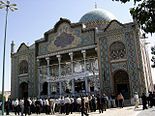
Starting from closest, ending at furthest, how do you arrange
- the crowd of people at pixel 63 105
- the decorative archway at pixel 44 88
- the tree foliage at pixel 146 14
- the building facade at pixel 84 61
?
1. the tree foliage at pixel 146 14
2. the crowd of people at pixel 63 105
3. the building facade at pixel 84 61
4. the decorative archway at pixel 44 88

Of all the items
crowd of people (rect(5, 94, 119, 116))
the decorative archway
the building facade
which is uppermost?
the building facade

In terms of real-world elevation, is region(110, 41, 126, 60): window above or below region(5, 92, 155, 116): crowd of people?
above

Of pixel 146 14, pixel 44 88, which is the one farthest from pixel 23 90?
pixel 146 14

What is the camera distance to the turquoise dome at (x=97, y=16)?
32250 millimetres

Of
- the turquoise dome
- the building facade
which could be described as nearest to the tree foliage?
the building facade

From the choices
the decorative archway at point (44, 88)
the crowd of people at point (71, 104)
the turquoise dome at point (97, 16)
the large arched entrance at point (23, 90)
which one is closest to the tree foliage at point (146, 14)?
the crowd of people at point (71, 104)

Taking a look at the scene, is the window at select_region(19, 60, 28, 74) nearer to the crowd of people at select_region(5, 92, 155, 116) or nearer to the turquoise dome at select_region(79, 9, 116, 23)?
the crowd of people at select_region(5, 92, 155, 116)

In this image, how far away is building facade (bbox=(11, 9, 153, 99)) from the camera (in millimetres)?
24750

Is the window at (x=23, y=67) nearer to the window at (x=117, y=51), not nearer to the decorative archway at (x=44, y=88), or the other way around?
the decorative archway at (x=44, y=88)

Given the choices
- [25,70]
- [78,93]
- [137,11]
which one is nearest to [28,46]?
[25,70]

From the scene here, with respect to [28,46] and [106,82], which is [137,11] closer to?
[106,82]

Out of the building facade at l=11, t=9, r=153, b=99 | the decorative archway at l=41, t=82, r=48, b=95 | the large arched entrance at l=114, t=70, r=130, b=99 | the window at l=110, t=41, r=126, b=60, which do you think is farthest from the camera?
the decorative archway at l=41, t=82, r=48, b=95

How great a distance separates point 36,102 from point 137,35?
12434 millimetres

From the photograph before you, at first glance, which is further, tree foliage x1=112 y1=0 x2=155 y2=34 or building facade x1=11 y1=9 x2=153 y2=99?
building facade x1=11 y1=9 x2=153 y2=99
